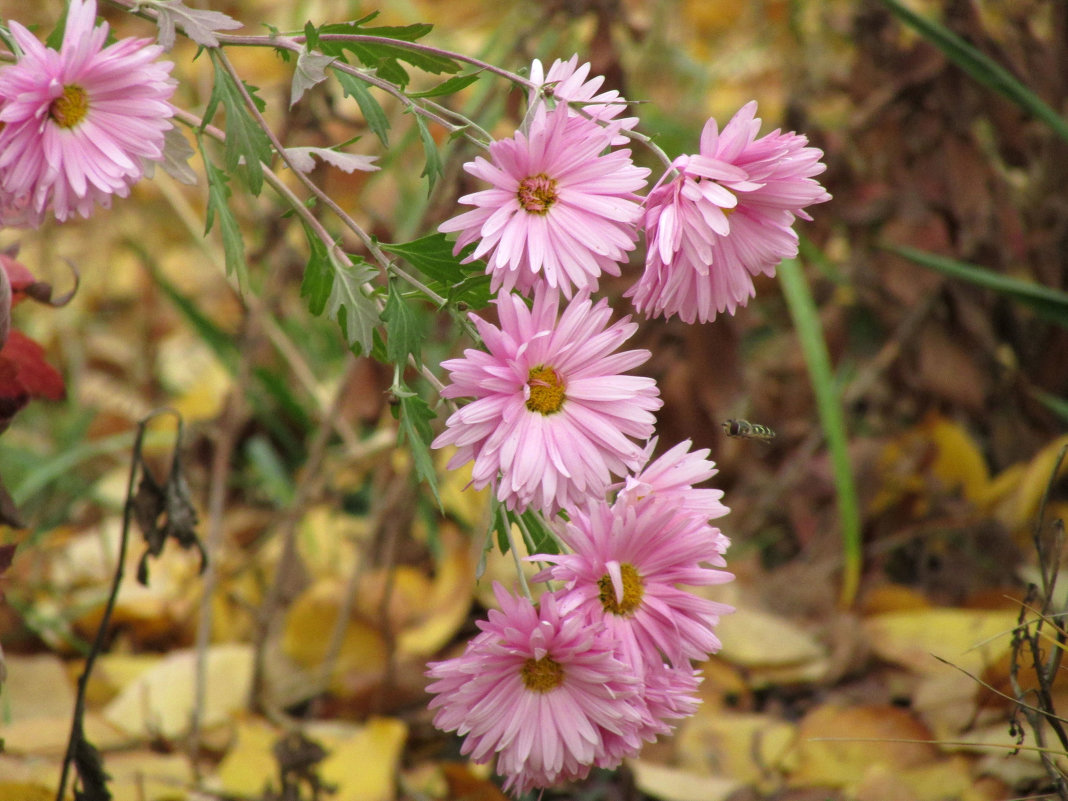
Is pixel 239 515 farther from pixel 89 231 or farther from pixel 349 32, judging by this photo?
pixel 349 32

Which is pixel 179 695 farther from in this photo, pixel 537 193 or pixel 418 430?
pixel 537 193

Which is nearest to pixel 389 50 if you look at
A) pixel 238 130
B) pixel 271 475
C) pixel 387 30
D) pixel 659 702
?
pixel 387 30

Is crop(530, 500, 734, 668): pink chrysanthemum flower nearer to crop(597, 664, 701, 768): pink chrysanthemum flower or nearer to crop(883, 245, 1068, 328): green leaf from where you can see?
crop(597, 664, 701, 768): pink chrysanthemum flower

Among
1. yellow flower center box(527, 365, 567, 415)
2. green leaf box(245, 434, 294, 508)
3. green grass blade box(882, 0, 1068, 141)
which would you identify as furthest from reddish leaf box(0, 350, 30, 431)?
green grass blade box(882, 0, 1068, 141)

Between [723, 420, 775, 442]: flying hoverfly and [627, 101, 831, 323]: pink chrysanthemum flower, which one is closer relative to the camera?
[627, 101, 831, 323]: pink chrysanthemum flower

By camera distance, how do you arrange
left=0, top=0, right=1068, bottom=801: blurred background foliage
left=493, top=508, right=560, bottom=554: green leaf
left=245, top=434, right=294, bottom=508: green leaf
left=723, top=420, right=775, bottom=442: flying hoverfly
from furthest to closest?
left=245, top=434, right=294, bottom=508: green leaf < left=0, top=0, right=1068, bottom=801: blurred background foliage < left=723, top=420, right=775, bottom=442: flying hoverfly < left=493, top=508, right=560, bottom=554: green leaf

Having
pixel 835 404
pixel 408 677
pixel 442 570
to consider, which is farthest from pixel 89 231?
pixel 835 404
